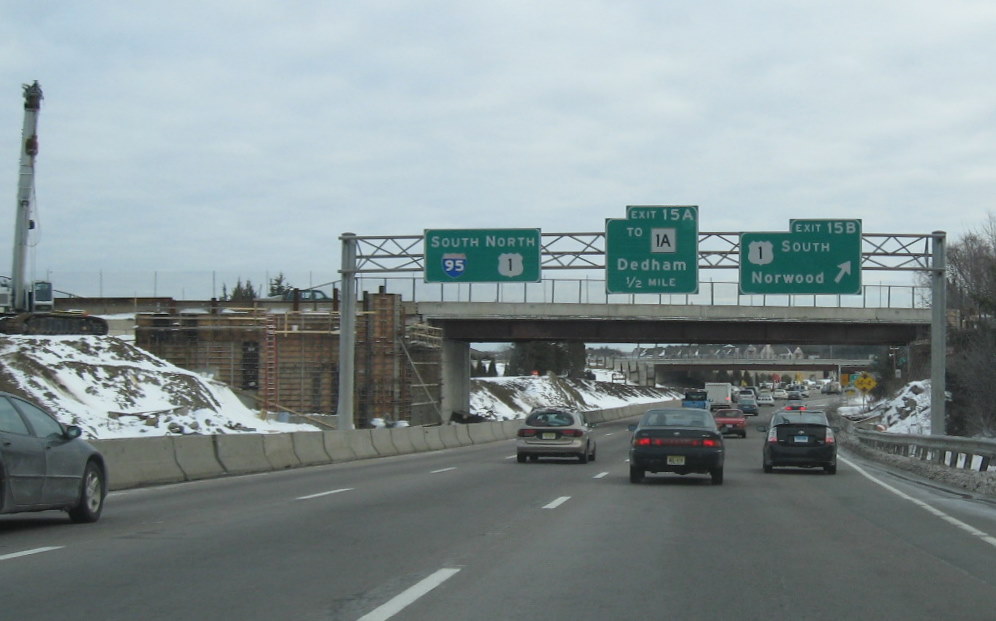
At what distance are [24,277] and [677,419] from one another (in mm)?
36364

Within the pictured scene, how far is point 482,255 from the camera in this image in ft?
114

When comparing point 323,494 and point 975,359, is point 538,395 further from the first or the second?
point 323,494

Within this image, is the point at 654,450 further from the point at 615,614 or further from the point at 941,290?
the point at 941,290

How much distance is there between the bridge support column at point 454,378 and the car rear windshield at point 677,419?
119 feet

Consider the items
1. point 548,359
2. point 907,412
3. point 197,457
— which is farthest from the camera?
point 548,359

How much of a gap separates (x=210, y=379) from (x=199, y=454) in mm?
30921

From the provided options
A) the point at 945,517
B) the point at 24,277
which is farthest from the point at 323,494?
the point at 24,277

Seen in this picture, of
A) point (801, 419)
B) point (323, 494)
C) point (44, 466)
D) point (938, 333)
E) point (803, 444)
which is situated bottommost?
point (323, 494)

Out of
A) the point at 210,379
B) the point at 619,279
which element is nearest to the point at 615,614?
the point at 619,279

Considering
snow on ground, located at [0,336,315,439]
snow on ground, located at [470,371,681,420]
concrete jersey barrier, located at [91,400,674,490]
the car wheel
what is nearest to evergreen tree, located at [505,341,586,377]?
snow on ground, located at [470,371,681,420]

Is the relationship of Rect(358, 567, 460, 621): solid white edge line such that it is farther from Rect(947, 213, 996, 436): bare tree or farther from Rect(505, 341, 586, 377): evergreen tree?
Rect(505, 341, 586, 377): evergreen tree

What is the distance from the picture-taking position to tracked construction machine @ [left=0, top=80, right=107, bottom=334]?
48375mm

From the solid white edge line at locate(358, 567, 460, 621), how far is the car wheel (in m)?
5.66

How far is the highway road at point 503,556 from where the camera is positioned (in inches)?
322
